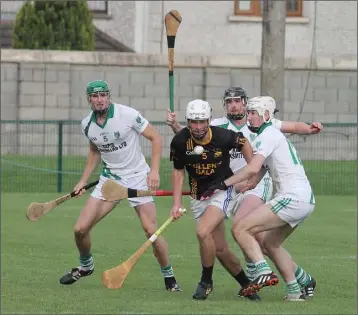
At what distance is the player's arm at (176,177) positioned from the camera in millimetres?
10930

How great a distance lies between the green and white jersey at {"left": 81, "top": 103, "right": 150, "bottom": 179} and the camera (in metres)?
11.7

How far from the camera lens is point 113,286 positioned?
1095cm

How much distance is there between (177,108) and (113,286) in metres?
15.9

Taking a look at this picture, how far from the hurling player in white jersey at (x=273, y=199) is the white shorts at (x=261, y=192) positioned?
2.59 ft

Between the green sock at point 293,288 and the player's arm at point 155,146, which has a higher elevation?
the player's arm at point 155,146

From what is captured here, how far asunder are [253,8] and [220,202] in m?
22.7

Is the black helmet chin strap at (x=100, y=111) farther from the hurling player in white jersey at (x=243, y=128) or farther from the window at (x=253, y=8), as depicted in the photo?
the window at (x=253, y=8)

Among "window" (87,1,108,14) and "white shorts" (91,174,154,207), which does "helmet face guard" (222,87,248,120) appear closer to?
"white shorts" (91,174,154,207)

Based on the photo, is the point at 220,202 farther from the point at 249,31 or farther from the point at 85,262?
the point at 249,31

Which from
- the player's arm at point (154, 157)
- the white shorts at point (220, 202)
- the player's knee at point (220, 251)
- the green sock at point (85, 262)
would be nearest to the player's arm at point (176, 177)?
the white shorts at point (220, 202)

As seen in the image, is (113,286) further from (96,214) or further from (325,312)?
(325,312)

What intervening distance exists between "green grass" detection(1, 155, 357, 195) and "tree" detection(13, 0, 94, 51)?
5317 mm

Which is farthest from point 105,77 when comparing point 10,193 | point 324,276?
point 324,276

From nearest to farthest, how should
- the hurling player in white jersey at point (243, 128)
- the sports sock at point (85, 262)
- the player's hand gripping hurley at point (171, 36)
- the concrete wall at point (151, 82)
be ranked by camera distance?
1. the hurling player in white jersey at point (243, 128)
2. the sports sock at point (85, 262)
3. the player's hand gripping hurley at point (171, 36)
4. the concrete wall at point (151, 82)
